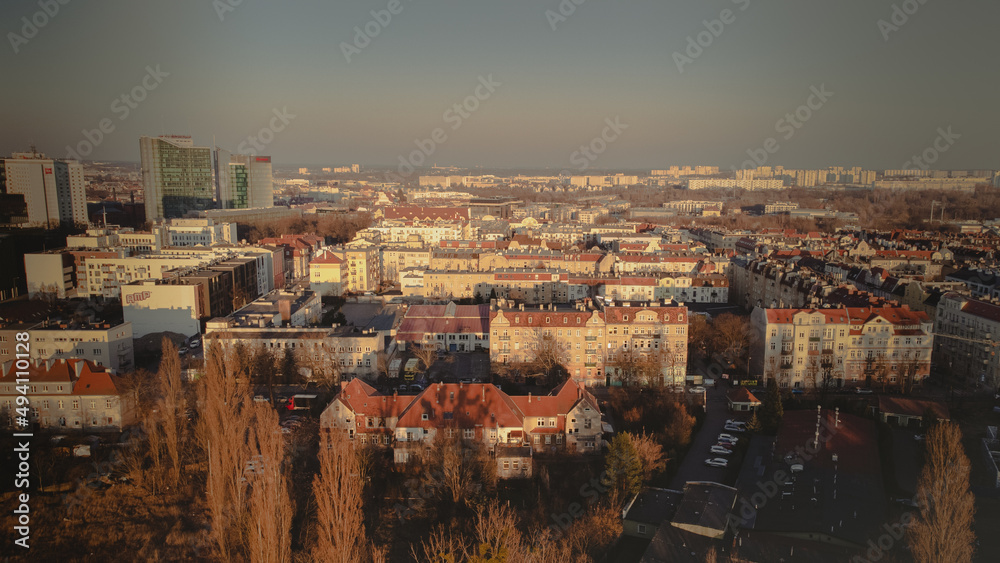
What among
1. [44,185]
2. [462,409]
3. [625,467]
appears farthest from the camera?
[44,185]

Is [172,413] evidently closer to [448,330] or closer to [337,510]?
[337,510]

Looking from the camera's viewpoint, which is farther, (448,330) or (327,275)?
(327,275)

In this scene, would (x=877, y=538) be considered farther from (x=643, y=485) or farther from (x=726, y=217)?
(x=726, y=217)

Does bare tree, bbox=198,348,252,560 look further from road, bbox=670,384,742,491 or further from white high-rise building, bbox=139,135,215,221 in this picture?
white high-rise building, bbox=139,135,215,221

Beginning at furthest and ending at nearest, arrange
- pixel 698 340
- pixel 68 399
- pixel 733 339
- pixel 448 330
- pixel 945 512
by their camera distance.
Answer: pixel 448 330
pixel 698 340
pixel 733 339
pixel 68 399
pixel 945 512

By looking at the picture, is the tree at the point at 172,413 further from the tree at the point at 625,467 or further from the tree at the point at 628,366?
the tree at the point at 628,366

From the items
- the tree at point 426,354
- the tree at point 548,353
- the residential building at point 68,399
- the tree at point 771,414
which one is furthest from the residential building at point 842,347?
the residential building at point 68,399

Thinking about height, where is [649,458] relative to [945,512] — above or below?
below

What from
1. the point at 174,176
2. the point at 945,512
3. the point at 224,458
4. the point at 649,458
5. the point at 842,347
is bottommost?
the point at 649,458

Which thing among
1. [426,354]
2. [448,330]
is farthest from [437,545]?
[448,330]
